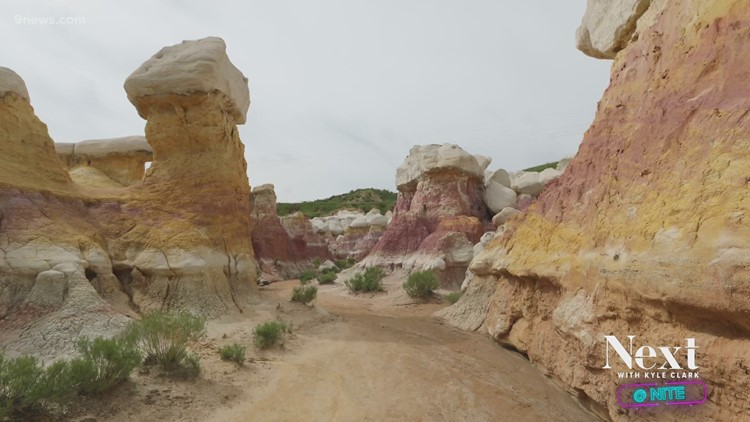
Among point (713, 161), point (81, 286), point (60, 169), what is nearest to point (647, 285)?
point (713, 161)

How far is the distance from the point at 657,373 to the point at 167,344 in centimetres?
546

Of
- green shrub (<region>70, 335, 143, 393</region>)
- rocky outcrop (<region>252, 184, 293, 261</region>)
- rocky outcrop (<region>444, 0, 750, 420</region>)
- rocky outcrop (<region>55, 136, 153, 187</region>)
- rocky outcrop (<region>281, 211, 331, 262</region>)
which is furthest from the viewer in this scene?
rocky outcrop (<region>281, 211, 331, 262</region>)

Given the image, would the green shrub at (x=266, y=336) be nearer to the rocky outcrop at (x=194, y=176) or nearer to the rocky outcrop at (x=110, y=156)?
the rocky outcrop at (x=194, y=176)

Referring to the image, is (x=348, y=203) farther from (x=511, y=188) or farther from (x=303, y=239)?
(x=511, y=188)

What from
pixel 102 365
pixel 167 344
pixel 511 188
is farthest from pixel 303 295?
pixel 511 188

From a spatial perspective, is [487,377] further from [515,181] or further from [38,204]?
[515,181]

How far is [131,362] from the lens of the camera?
4.35 metres

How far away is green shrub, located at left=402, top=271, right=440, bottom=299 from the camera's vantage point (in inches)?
541

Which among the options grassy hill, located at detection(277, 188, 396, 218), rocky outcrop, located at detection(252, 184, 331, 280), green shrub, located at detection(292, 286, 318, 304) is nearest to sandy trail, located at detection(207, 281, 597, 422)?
green shrub, located at detection(292, 286, 318, 304)

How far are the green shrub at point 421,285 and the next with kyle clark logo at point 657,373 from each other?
9.61 meters

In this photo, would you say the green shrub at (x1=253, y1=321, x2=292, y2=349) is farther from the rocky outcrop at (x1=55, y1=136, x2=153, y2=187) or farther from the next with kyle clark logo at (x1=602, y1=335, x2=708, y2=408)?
the rocky outcrop at (x1=55, y1=136, x2=153, y2=187)

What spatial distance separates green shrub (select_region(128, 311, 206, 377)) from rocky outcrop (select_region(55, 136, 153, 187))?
8970mm

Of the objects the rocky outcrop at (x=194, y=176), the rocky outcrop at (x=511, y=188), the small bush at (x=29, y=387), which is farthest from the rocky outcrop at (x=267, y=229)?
the small bush at (x=29, y=387)

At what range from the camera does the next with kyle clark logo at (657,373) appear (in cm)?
325
